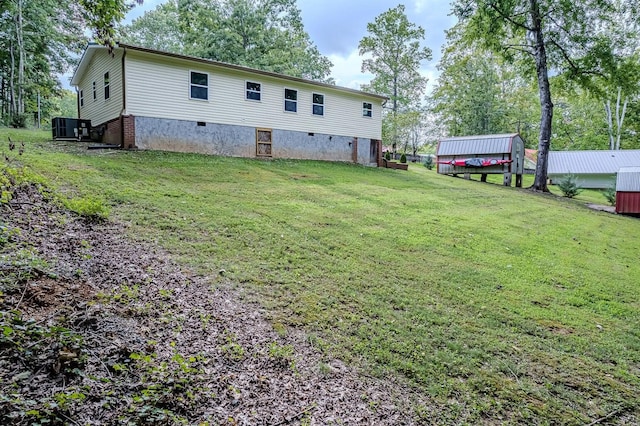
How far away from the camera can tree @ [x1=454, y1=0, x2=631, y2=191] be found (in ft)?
57.1

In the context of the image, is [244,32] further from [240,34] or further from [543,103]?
[543,103]

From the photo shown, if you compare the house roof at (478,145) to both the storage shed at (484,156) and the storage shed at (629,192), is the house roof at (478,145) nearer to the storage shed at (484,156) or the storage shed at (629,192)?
the storage shed at (484,156)

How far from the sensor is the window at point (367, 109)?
1897 centimetres

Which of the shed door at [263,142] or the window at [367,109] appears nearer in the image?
the shed door at [263,142]

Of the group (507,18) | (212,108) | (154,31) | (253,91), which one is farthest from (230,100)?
(154,31)

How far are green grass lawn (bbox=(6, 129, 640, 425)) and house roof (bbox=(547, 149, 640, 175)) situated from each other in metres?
20.0

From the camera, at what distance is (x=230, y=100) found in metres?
14.7

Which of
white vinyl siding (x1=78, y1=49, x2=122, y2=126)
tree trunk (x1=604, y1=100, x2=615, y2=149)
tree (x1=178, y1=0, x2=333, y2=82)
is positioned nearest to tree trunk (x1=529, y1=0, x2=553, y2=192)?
tree (x1=178, y1=0, x2=333, y2=82)

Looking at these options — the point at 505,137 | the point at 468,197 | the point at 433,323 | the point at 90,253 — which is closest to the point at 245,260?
the point at 90,253

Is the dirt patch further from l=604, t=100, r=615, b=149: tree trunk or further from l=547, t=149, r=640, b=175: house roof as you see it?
l=604, t=100, r=615, b=149: tree trunk

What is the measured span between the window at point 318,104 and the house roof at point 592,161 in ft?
67.2

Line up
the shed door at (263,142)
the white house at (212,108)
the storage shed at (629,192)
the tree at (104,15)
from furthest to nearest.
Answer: the shed door at (263,142) → the storage shed at (629,192) → the white house at (212,108) → the tree at (104,15)

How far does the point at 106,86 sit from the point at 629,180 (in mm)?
20908

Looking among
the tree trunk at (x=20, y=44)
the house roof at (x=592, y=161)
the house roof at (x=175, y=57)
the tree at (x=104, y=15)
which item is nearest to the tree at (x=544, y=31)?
the house roof at (x=175, y=57)
